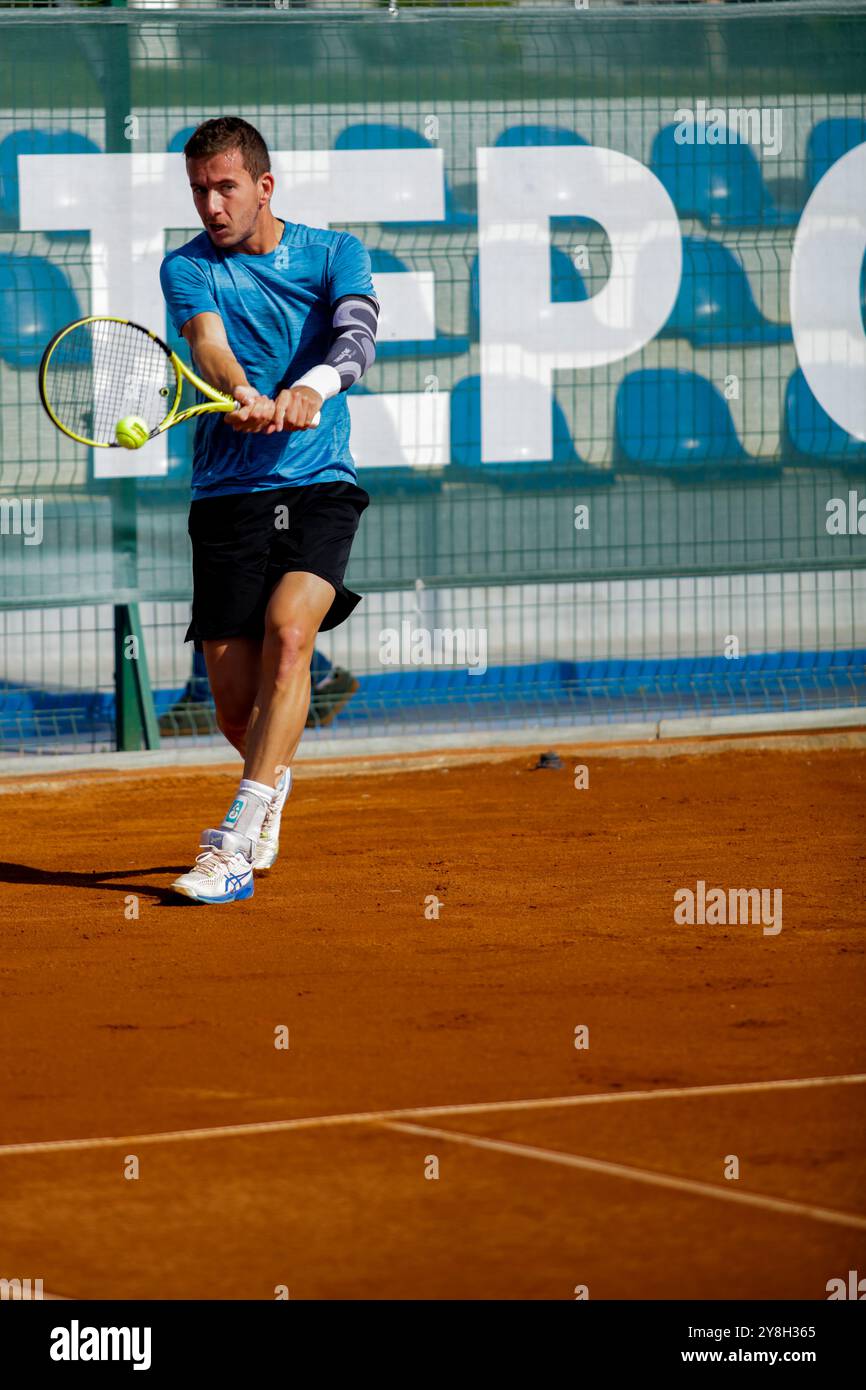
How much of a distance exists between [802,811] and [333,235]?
3132mm

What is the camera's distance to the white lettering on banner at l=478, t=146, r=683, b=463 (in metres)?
9.42

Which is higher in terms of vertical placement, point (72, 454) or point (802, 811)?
point (72, 454)

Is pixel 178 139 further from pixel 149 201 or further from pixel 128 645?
pixel 128 645

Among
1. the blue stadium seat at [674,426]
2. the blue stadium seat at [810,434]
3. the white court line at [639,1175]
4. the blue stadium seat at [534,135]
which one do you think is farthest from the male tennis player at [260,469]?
the blue stadium seat at [810,434]

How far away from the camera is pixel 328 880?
6.52 metres

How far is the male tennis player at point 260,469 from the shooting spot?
5984 mm

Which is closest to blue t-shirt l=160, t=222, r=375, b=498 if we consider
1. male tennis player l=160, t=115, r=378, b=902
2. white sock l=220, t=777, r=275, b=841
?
male tennis player l=160, t=115, r=378, b=902

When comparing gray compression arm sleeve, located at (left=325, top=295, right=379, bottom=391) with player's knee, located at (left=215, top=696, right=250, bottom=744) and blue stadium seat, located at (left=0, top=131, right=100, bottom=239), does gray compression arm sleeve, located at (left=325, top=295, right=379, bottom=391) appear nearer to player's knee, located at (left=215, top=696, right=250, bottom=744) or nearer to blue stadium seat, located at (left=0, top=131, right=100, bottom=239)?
player's knee, located at (left=215, top=696, right=250, bottom=744)

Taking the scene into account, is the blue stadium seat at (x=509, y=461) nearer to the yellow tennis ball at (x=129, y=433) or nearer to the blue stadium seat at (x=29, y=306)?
the blue stadium seat at (x=29, y=306)

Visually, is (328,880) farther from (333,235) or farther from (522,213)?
(522,213)

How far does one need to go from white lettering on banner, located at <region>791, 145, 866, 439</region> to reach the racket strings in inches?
157

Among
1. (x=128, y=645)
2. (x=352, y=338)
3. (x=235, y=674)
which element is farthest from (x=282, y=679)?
(x=128, y=645)

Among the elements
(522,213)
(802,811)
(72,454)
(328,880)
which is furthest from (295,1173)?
(522,213)
